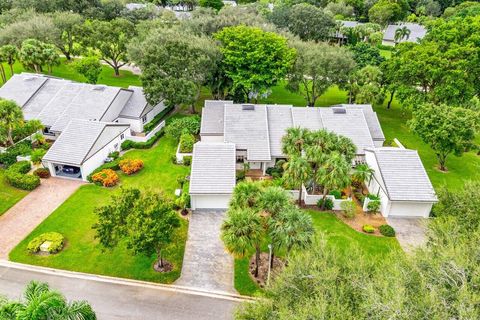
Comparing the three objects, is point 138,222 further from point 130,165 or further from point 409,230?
point 409,230

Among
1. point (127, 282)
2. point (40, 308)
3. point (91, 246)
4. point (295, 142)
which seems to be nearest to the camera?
point (40, 308)

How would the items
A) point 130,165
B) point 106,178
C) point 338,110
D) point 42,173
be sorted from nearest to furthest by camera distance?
point 106,178, point 42,173, point 130,165, point 338,110

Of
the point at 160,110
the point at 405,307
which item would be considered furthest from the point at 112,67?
the point at 405,307

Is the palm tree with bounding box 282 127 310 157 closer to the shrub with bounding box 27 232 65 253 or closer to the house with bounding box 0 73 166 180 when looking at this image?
the house with bounding box 0 73 166 180

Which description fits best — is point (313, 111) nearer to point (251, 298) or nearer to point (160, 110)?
point (160, 110)

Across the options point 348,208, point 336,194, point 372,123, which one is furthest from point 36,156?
point 372,123

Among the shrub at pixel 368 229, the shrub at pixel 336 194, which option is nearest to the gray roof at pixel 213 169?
the shrub at pixel 336 194

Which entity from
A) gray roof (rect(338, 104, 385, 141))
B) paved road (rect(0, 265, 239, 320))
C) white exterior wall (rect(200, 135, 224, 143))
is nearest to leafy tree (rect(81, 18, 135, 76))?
white exterior wall (rect(200, 135, 224, 143))
